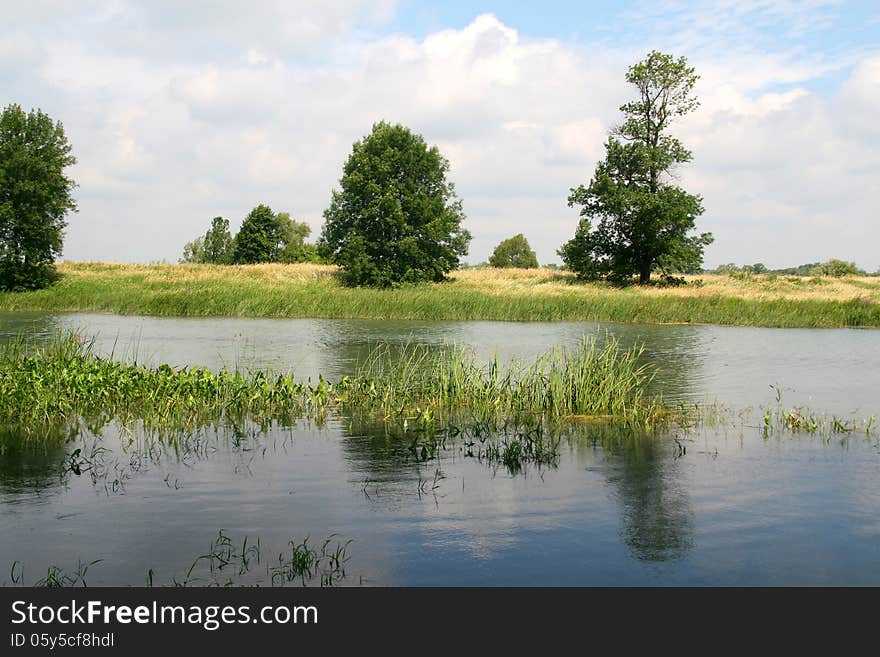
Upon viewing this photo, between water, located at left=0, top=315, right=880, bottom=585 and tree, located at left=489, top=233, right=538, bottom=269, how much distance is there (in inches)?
3218

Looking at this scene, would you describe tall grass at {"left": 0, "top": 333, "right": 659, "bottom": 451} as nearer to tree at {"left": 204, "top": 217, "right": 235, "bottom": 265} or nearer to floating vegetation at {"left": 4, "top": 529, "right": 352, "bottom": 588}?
floating vegetation at {"left": 4, "top": 529, "right": 352, "bottom": 588}

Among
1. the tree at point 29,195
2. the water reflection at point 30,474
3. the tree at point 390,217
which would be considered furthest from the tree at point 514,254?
the water reflection at point 30,474

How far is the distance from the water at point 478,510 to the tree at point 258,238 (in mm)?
77169

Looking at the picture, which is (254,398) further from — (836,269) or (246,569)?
(836,269)

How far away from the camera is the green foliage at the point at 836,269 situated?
258ft

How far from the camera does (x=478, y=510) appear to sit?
8.18 meters

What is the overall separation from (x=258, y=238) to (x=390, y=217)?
115 feet

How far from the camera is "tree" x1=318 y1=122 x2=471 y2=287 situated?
55.3m

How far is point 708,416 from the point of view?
13719 mm

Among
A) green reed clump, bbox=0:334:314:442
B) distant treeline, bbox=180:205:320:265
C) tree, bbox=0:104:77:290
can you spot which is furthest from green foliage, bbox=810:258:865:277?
green reed clump, bbox=0:334:314:442

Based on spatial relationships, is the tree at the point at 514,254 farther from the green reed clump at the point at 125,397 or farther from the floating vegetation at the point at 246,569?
the floating vegetation at the point at 246,569
